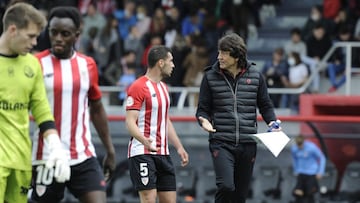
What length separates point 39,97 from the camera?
8.69m

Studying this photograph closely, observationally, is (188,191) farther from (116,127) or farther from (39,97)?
(39,97)

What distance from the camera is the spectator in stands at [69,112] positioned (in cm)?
964

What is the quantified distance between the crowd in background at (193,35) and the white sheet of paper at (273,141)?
906 cm

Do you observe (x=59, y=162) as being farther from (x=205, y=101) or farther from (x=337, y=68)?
(x=337, y=68)

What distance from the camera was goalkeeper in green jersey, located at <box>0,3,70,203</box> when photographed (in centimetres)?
849

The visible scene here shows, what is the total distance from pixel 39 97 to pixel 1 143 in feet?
1.43

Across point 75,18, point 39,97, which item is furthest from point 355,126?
point 39,97

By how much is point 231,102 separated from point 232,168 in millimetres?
595

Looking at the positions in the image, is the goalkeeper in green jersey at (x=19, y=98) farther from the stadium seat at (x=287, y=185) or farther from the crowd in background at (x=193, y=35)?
the crowd in background at (x=193, y=35)

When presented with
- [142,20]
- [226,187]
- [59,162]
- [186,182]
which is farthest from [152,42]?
[59,162]

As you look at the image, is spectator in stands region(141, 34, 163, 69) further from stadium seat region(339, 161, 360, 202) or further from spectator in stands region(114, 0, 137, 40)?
stadium seat region(339, 161, 360, 202)

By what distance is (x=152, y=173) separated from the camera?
10883 millimetres

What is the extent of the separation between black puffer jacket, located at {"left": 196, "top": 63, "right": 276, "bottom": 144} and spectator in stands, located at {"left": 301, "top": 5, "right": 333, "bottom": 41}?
10.2 m

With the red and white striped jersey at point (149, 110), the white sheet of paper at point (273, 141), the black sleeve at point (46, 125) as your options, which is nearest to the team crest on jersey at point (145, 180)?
the red and white striped jersey at point (149, 110)
